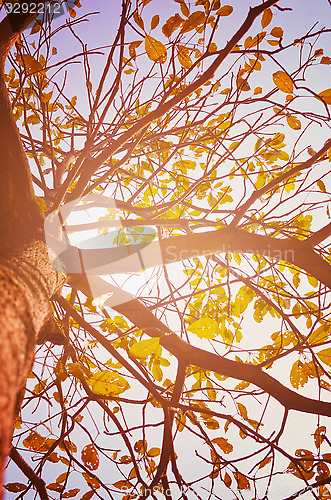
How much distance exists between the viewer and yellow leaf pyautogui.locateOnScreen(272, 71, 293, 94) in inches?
49.9

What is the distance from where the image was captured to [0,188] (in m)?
0.89

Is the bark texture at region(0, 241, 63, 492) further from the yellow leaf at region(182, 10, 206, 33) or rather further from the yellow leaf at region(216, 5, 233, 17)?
the yellow leaf at region(216, 5, 233, 17)

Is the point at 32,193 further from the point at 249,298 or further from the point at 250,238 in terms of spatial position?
the point at 249,298

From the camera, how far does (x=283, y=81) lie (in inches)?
50.5

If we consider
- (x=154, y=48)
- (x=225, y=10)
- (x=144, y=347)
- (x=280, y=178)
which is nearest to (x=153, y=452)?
(x=144, y=347)

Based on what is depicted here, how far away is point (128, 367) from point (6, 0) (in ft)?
5.38

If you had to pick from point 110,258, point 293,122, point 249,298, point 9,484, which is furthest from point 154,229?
point 9,484

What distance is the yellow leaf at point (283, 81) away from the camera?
49.9 inches

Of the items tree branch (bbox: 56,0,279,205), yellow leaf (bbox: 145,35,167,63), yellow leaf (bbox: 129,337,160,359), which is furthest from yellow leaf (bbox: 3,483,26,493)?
yellow leaf (bbox: 145,35,167,63)

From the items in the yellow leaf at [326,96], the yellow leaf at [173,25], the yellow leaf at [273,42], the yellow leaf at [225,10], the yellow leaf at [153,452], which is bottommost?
the yellow leaf at [153,452]

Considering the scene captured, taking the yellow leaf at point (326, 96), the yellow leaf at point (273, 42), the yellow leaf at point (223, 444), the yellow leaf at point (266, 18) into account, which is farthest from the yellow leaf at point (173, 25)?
the yellow leaf at point (223, 444)

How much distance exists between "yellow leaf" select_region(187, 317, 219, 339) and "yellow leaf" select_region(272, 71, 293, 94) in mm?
1151

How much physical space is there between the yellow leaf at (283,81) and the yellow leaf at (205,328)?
115 cm

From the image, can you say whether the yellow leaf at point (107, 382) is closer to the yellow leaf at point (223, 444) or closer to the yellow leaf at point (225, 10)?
the yellow leaf at point (223, 444)
